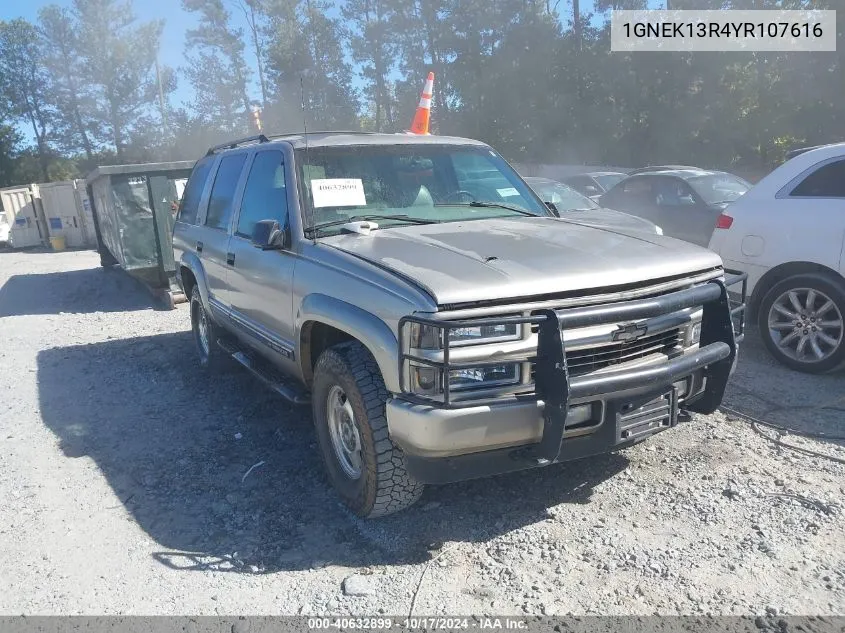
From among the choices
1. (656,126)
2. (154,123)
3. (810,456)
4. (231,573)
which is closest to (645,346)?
(810,456)

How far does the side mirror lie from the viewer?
3928 millimetres

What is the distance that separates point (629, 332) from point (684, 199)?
25.5 feet

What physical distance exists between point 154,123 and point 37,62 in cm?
769

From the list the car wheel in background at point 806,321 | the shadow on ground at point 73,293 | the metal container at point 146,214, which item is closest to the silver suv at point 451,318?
the car wheel in background at point 806,321

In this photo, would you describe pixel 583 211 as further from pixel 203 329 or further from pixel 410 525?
pixel 410 525

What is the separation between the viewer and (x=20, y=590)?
311cm

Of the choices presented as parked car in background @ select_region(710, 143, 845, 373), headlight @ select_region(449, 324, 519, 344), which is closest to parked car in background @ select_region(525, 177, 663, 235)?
parked car in background @ select_region(710, 143, 845, 373)

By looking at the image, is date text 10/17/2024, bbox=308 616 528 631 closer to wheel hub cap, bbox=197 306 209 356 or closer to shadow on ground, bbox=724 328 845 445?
shadow on ground, bbox=724 328 845 445

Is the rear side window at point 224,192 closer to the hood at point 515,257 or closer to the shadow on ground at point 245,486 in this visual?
the shadow on ground at point 245,486

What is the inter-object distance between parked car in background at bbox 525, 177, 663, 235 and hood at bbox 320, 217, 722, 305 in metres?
3.66

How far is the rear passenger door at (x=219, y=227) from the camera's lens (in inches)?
199

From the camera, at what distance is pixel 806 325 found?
17.3 ft

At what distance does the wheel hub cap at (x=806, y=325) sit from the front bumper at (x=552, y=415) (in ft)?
7.86

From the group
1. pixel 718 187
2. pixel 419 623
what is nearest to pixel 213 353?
pixel 419 623
